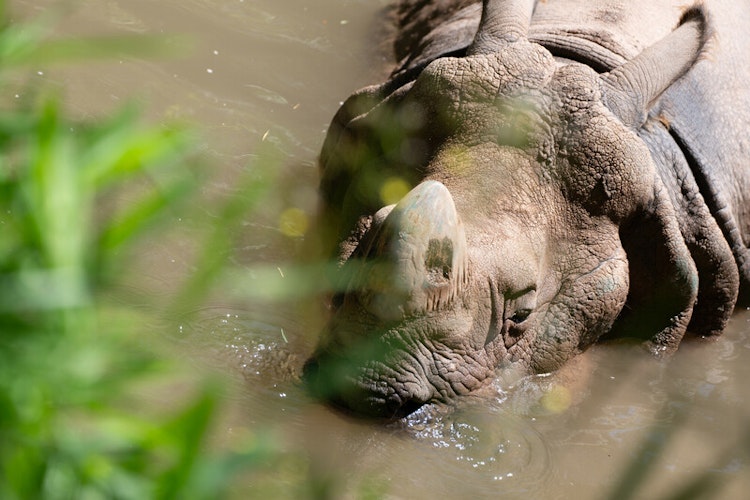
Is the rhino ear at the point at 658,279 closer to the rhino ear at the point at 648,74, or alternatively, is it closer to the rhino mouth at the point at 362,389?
the rhino ear at the point at 648,74

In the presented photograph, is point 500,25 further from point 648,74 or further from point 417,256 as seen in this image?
point 417,256

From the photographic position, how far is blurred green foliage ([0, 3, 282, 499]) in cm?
85

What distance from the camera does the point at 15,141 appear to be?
1.01 meters

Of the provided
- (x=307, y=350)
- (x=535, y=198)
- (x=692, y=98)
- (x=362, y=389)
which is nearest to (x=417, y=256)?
(x=362, y=389)

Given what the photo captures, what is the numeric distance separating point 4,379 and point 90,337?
78 mm

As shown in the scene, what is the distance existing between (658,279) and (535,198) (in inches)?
35.6

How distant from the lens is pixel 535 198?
4293mm

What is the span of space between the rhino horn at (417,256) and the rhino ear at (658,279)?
1417 mm

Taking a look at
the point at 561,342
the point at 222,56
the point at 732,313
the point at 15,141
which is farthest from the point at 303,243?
the point at 15,141

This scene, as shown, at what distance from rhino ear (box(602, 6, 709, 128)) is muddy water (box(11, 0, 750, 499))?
1181mm

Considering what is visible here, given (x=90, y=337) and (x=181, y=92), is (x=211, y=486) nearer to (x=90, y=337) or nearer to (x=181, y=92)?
(x=90, y=337)

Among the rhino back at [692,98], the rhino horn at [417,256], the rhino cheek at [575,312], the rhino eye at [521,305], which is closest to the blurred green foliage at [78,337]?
the rhino horn at [417,256]

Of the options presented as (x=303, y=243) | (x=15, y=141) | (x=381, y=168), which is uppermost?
(x=15, y=141)

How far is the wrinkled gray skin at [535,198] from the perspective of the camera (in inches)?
142
